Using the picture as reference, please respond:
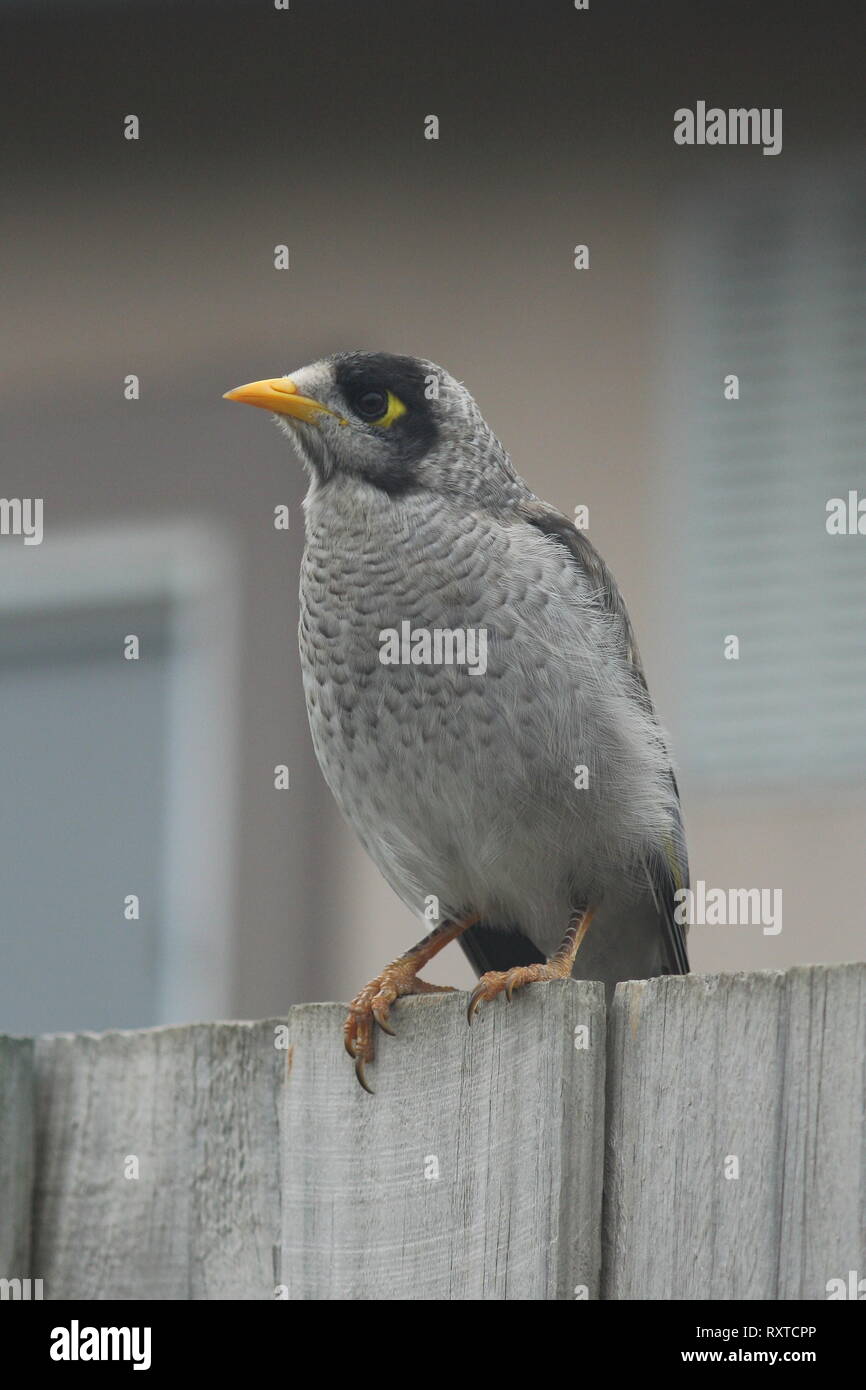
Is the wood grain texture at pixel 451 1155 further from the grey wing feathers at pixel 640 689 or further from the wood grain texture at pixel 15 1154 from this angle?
the grey wing feathers at pixel 640 689

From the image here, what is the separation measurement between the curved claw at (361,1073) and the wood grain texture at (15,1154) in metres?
0.57

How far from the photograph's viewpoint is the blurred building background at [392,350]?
5.95m

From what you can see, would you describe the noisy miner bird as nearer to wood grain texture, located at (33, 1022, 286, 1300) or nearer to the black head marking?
the black head marking

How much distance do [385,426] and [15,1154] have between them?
160cm

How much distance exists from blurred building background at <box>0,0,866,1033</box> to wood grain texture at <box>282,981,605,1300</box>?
10.8 feet

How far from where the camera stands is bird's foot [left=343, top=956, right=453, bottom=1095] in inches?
98.4

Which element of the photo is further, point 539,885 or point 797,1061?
point 539,885

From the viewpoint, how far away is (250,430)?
20.0 feet

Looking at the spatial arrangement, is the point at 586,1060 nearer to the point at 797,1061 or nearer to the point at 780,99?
the point at 797,1061

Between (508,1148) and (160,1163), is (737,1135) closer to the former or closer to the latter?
(508,1148)

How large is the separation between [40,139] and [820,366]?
9.35ft

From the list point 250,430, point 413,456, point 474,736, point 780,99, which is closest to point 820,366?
point 780,99

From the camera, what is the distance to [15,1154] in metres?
2.76

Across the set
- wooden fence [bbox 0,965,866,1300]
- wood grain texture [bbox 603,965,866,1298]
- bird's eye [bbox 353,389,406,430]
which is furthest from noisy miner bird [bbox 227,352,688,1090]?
wood grain texture [bbox 603,965,866,1298]
